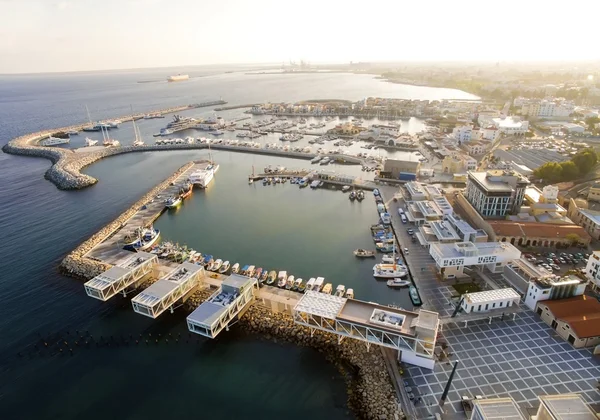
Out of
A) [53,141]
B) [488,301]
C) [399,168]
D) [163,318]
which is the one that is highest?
[53,141]

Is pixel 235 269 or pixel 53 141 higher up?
pixel 53 141

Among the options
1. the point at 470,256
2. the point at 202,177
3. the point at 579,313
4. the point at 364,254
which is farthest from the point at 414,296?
the point at 202,177

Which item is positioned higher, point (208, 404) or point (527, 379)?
point (527, 379)

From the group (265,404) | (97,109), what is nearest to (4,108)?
(97,109)

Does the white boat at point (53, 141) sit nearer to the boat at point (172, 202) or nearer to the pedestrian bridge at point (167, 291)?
the boat at point (172, 202)

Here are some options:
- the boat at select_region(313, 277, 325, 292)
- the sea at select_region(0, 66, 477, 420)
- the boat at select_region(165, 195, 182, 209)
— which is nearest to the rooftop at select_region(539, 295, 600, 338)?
the sea at select_region(0, 66, 477, 420)

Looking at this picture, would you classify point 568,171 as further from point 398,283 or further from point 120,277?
point 120,277

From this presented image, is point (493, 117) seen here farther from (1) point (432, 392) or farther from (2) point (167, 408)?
(2) point (167, 408)
